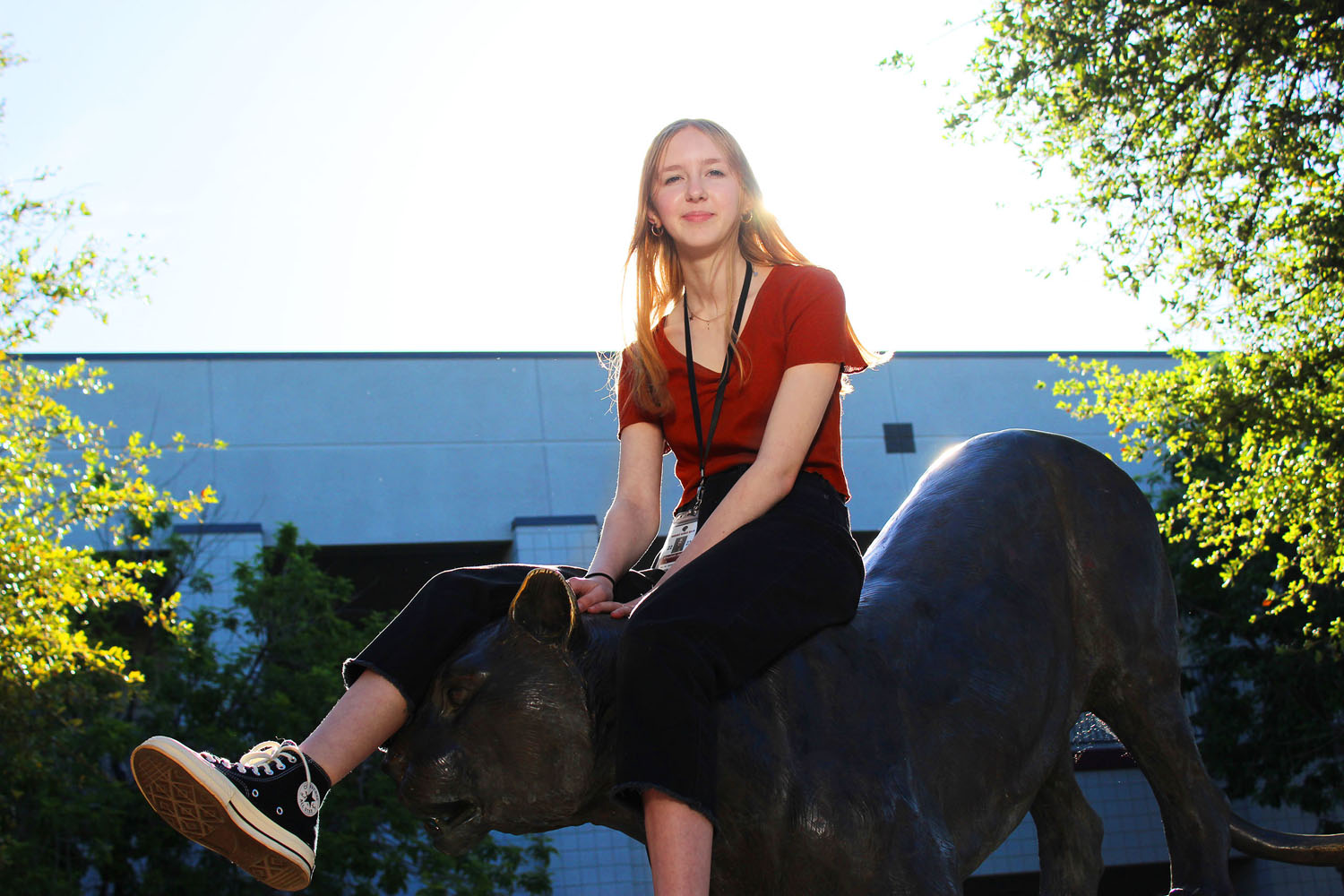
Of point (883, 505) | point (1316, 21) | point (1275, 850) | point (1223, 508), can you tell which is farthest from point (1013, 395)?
point (1275, 850)

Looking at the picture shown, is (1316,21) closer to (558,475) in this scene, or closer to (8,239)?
(8,239)

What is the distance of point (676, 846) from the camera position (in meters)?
2.37

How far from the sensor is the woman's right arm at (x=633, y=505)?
321 centimetres

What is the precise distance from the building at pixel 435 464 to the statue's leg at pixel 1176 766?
599 inches

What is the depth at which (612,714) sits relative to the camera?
8.64 ft

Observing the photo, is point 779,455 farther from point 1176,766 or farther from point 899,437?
point 899,437

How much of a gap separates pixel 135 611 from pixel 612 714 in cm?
1618

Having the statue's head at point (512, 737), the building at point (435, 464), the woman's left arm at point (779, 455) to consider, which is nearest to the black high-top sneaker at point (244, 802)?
the statue's head at point (512, 737)

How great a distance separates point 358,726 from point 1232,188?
9675mm

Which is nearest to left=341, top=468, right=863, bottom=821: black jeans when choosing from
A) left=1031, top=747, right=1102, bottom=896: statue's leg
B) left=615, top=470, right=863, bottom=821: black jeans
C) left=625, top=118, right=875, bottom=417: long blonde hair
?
left=615, top=470, right=863, bottom=821: black jeans

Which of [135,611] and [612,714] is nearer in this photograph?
[612,714]

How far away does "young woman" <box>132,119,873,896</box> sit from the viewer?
2398 mm

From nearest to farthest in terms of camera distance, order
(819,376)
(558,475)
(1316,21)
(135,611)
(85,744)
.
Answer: (819,376), (1316,21), (85,744), (135,611), (558,475)

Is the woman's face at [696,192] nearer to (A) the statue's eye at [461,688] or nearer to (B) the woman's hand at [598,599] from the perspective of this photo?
(B) the woman's hand at [598,599]
